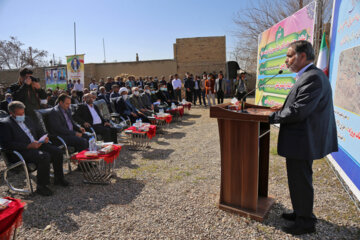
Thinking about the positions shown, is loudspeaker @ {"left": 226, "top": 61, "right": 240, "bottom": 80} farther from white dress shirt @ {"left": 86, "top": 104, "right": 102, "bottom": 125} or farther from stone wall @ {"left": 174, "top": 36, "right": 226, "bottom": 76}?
white dress shirt @ {"left": 86, "top": 104, "right": 102, "bottom": 125}

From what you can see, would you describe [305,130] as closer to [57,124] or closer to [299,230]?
[299,230]

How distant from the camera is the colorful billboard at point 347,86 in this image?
3.27 metres

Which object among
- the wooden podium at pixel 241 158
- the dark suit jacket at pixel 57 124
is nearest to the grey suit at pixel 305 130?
the wooden podium at pixel 241 158

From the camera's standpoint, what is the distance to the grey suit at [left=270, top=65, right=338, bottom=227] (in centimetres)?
204

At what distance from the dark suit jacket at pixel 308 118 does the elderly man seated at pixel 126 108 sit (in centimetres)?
550

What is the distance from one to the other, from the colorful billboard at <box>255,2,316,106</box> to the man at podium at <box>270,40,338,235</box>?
3.81m

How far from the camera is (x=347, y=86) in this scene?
363 cm

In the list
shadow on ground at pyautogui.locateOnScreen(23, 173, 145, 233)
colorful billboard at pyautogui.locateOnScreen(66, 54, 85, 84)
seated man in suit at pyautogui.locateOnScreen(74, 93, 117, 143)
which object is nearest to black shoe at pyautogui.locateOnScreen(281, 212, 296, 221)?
shadow on ground at pyautogui.locateOnScreen(23, 173, 145, 233)

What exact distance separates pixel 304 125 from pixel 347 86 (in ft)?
7.09

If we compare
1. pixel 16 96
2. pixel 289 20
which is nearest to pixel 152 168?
pixel 16 96

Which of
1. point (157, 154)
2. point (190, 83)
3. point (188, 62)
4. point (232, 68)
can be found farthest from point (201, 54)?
point (157, 154)

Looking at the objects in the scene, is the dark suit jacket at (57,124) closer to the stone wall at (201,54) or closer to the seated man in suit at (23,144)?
the seated man in suit at (23,144)

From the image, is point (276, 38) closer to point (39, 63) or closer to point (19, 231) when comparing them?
point (19, 231)

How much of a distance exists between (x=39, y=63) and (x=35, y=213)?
34.5m
